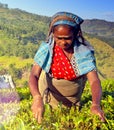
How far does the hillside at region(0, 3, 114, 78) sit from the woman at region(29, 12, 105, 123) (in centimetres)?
6517

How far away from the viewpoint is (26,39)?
101 metres

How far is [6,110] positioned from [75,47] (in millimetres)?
1081

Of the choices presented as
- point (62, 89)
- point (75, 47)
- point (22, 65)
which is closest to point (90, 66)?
point (75, 47)

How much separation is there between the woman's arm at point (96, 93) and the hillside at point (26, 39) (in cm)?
6587

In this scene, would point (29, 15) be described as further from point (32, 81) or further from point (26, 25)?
point (32, 81)

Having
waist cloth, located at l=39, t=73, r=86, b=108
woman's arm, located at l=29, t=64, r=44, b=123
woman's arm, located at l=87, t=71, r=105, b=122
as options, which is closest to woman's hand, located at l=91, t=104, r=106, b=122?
woman's arm, located at l=87, t=71, r=105, b=122

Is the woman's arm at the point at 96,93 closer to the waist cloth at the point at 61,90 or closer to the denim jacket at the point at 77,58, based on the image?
the denim jacket at the point at 77,58

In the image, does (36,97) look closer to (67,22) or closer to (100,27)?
(67,22)

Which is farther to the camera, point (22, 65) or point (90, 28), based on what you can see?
point (90, 28)

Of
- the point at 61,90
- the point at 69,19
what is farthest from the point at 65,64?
the point at 69,19

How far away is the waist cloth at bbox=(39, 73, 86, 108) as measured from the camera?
4.71 meters

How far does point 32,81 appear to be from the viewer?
4.09 m

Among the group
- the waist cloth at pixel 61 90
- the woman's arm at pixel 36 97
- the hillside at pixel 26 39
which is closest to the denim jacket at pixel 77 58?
the woman's arm at pixel 36 97

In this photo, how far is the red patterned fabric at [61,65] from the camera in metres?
4.50
